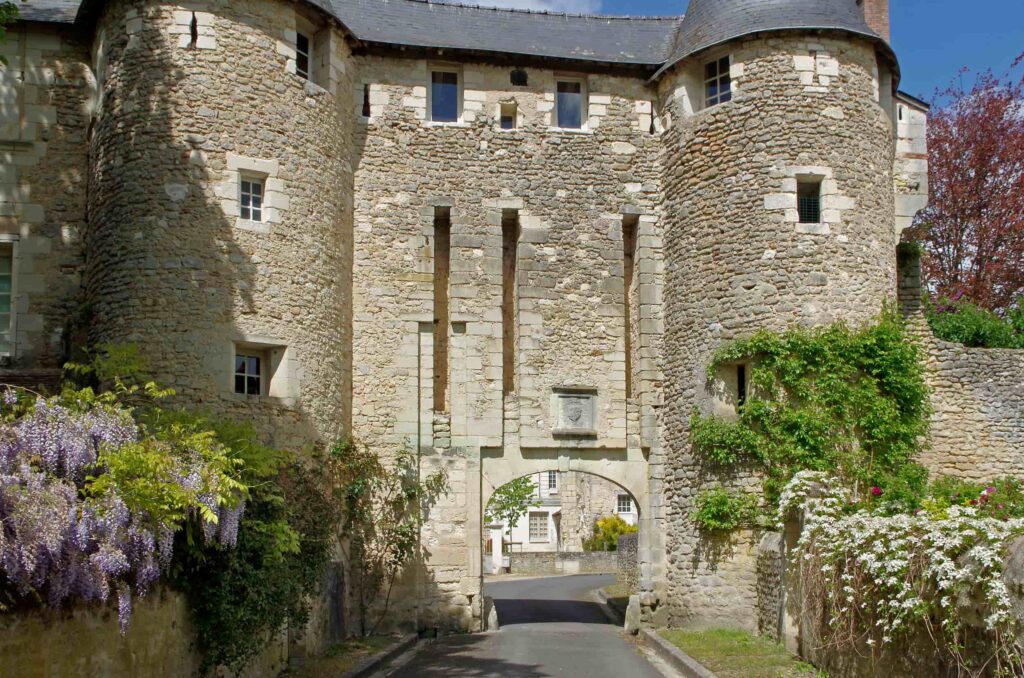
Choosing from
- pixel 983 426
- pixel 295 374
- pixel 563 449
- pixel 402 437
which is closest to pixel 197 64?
pixel 295 374

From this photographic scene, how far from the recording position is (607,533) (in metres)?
42.5

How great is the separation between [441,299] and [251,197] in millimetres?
3705

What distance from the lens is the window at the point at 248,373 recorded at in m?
14.5

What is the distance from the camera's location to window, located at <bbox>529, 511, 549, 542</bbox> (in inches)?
1894

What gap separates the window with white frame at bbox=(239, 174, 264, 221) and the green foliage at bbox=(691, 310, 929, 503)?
6640mm

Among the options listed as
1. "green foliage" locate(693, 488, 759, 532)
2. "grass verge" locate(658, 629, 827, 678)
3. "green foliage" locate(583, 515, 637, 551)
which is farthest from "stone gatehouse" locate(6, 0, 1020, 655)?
"green foliage" locate(583, 515, 637, 551)

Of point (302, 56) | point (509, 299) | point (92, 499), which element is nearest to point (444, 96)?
point (302, 56)

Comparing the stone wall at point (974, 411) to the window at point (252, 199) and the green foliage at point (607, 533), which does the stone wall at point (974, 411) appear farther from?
the green foliage at point (607, 533)

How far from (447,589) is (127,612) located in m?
8.51

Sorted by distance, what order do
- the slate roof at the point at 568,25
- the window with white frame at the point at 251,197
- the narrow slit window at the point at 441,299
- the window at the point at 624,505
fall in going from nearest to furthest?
the window with white frame at the point at 251,197
the slate roof at the point at 568,25
the narrow slit window at the point at 441,299
the window at the point at 624,505

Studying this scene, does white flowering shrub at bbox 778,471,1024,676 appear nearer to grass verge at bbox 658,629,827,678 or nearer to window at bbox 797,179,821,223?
grass verge at bbox 658,629,827,678

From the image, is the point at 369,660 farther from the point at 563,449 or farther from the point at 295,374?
the point at 563,449

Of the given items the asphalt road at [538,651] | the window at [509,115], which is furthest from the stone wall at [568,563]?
the window at [509,115]

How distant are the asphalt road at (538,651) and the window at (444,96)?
25.6 ft
